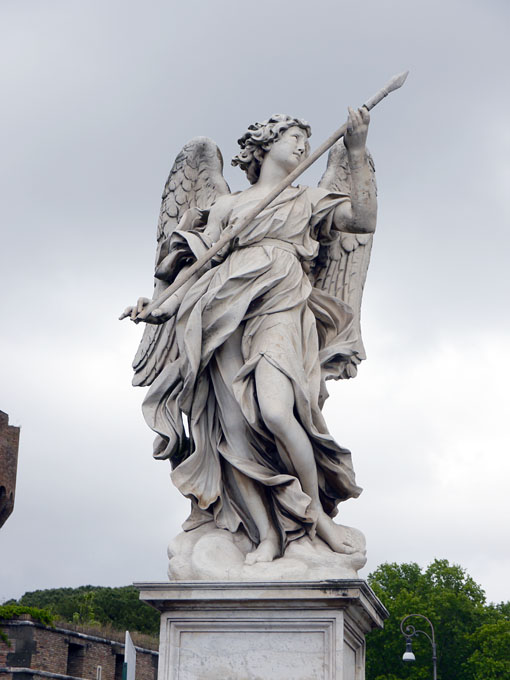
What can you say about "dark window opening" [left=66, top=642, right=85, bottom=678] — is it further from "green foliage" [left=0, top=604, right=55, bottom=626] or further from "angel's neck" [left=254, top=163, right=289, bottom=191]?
"angel's neck" [left=254, top=163, right=289, bottom=191]

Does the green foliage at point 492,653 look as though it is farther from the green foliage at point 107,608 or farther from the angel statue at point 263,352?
the angel statue at point 263,352

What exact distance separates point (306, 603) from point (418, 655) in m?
41.0

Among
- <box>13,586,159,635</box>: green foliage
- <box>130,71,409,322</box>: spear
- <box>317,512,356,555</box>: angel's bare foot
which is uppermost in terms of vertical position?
<box>13,586,159,635</box>: green foliage

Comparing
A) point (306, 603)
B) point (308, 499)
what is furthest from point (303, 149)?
point (306, 603)

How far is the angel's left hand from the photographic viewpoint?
889cm

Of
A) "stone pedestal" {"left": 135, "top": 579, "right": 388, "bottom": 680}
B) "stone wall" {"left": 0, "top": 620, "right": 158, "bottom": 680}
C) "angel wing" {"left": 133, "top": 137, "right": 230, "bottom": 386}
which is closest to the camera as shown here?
"stone pedestal" {"left": 135, "top": 579, "right": 388, "bottom": 680}

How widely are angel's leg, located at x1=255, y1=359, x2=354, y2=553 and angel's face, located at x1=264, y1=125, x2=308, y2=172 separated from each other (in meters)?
1.71

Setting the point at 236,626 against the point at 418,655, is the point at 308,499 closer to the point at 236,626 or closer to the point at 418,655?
the point at 236,626

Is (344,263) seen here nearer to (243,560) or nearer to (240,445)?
(240,445)

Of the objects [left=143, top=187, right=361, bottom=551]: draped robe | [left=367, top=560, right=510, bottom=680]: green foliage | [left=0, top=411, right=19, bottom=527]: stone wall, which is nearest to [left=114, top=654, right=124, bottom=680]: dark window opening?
[left=0, top=411, right=19, bottom=527]: stone wall

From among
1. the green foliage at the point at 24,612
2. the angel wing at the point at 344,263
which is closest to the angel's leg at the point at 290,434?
the angel wing at the point at 344,263

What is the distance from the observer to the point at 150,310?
8.89 metres

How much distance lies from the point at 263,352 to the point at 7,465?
4029 centimetres

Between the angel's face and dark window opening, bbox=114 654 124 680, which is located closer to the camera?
the angel's face
